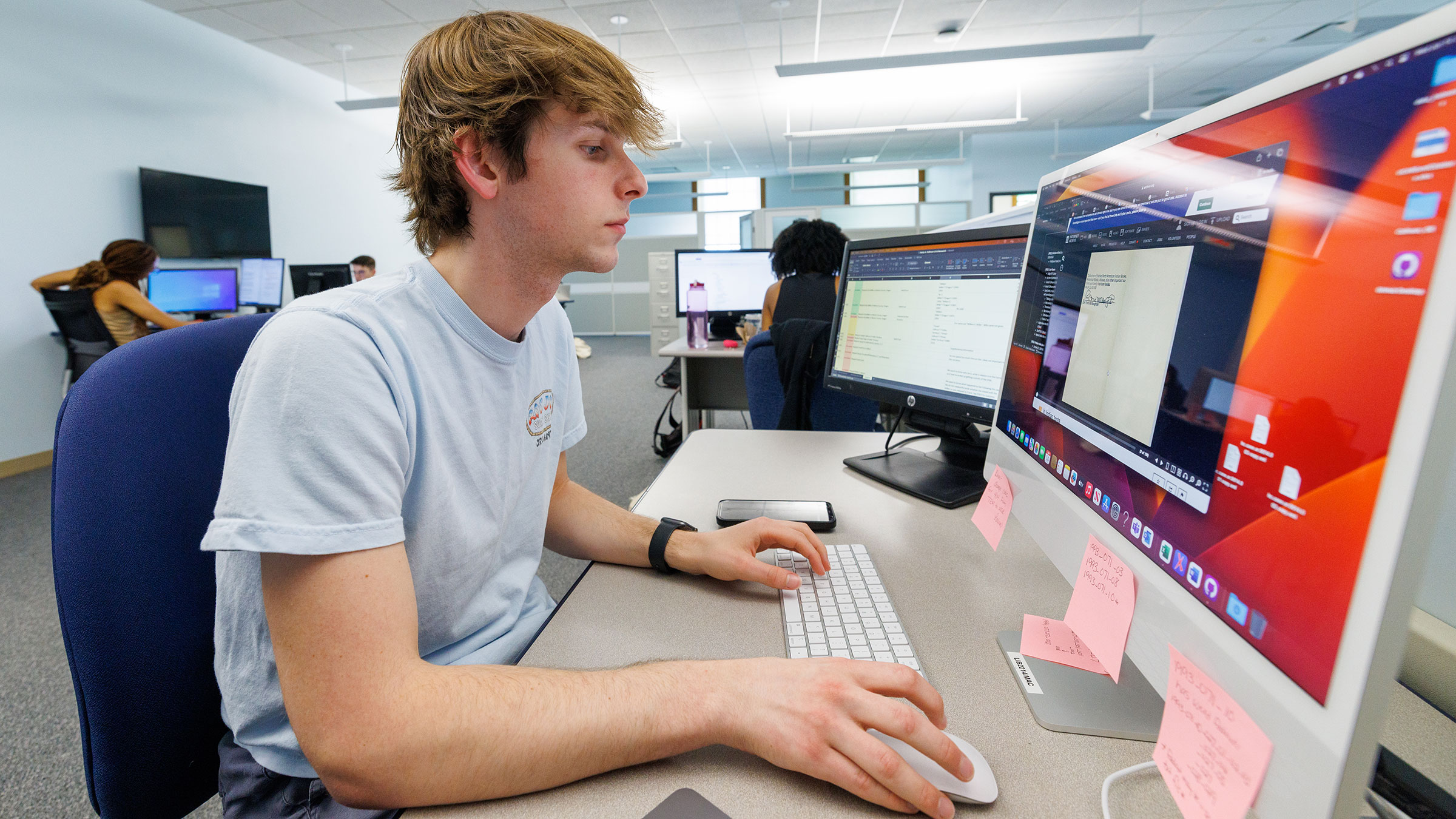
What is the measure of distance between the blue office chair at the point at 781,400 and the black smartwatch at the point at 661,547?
1177 millimetres

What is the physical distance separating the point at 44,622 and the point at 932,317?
8.71ft

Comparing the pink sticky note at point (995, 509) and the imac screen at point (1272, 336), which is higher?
the imac screen at point (1272, 336)

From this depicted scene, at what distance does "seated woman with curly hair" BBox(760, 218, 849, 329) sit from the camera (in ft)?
9.32

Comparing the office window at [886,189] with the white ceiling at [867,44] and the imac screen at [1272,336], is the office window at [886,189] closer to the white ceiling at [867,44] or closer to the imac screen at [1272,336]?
the white ceiling at [867,44]

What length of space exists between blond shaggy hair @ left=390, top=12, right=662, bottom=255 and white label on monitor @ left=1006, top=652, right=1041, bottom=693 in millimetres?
672

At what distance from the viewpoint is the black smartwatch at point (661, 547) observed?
79 centimetres

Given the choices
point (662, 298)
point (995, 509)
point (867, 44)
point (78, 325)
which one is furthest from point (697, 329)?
point (867, 44)

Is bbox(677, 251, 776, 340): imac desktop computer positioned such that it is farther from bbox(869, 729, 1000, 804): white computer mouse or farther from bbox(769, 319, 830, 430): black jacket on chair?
bbox(869, 729, 1000, 804): white computer mouse

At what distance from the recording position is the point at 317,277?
4484mm

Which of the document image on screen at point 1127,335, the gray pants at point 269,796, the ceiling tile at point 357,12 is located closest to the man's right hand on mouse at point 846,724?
the document image on screen at point 1127,335

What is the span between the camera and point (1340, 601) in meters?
0.28

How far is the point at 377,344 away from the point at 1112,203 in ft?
2.05

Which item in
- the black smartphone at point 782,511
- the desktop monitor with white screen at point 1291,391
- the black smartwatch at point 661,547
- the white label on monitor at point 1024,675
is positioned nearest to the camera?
the desktop monitor with white screen at point 1291,391

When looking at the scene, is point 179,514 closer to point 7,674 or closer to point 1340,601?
point 1340,601
